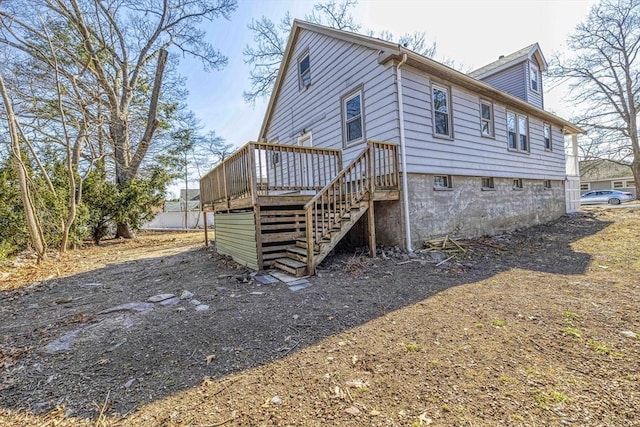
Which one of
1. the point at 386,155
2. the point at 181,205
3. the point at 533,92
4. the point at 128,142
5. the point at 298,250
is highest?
the point at 533,92

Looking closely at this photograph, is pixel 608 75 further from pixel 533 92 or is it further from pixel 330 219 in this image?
pixel 330 219

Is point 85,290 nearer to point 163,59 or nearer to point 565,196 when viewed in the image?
point 163,59

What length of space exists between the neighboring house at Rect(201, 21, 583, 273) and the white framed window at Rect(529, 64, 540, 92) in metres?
0.55

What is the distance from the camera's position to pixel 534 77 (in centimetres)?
1220

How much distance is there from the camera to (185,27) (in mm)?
14930

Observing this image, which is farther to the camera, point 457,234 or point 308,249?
point 457,234

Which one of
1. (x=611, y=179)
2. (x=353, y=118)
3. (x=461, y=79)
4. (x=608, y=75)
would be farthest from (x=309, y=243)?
(x=611, y=179)

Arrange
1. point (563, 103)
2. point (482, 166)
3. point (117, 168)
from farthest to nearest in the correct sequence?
point (563, 103) → point (117, 168) → point (482, 166)

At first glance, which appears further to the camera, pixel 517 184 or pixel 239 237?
pixel 517 184

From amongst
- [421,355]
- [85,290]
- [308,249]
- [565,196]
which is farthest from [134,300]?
[565,196]

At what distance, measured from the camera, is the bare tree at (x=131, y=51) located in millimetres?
12781

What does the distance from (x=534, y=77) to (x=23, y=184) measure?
1760 cm

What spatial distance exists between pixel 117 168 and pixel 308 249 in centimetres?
1348

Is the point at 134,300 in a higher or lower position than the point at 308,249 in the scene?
lower
